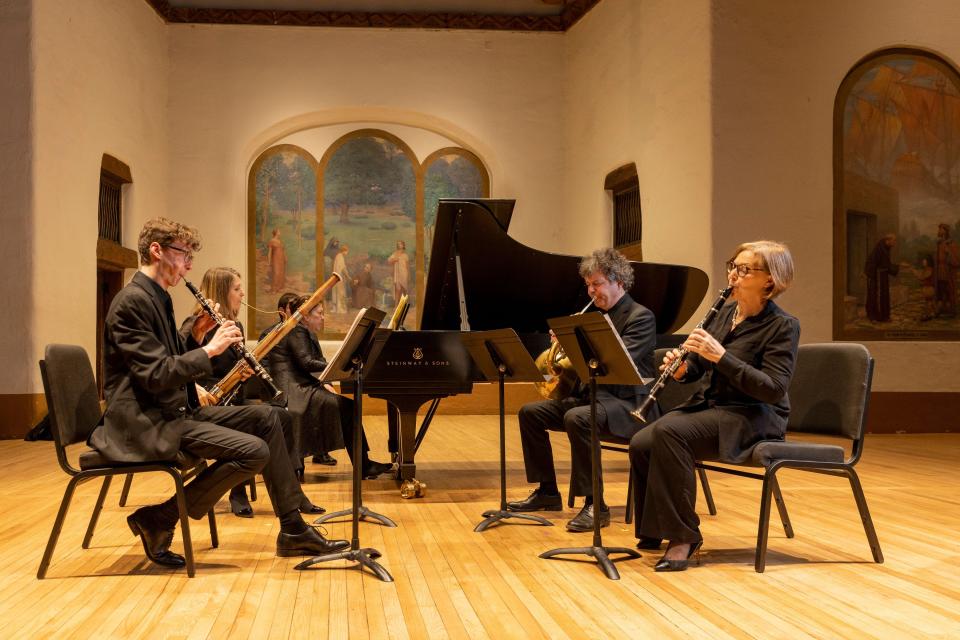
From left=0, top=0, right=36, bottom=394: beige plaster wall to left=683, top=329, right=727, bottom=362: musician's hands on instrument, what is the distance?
6.63 m

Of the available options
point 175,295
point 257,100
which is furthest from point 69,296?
point 257,100

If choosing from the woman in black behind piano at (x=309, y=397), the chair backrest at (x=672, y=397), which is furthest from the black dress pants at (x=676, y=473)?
the woman in black behind piano at (x=309, y=397)

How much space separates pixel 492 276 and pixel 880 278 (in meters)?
4.62

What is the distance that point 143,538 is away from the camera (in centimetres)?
361

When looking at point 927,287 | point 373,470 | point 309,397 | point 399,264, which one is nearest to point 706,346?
point 309,397

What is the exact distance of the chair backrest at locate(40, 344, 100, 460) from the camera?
333 centimetres

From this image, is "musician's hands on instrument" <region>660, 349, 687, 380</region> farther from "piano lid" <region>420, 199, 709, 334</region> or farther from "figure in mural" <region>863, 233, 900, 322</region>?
"figure in mural" <region>863, 233, 900, 322</region>

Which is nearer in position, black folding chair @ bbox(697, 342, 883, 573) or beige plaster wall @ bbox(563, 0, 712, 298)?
black folding chair @ bbox(697, 342, 883, 573)

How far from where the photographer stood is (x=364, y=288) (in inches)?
481

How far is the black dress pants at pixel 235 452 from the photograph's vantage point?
139 inches

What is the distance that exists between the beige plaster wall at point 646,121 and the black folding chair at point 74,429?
6079 millimetres

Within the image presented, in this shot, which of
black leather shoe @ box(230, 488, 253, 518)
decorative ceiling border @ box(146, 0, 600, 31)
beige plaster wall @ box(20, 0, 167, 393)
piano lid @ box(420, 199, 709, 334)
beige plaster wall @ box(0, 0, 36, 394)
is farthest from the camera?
decorative ceiling border @ box(146, 0, 600, 31)

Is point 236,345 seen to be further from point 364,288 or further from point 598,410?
point 364,288

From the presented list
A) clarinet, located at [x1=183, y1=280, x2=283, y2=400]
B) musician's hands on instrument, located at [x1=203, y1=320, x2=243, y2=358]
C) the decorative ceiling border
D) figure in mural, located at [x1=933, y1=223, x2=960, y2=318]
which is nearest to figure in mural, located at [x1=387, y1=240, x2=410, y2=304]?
the decorative ceiling border
